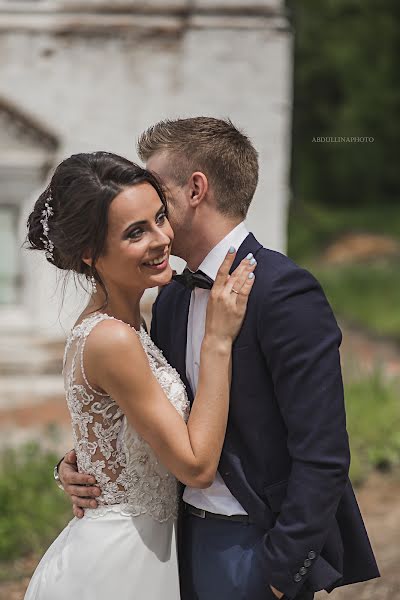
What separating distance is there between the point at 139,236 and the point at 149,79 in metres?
5.85

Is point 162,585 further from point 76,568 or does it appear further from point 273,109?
point 273,109

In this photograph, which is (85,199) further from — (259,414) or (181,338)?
(259,414)

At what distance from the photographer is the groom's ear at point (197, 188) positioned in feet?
8.22

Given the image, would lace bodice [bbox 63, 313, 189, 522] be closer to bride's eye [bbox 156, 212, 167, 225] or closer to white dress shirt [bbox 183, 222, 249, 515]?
white dress shirt [bbox 183, 222, 249, 515]

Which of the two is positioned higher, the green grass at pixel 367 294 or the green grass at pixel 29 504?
the green grass at pixel 367 294

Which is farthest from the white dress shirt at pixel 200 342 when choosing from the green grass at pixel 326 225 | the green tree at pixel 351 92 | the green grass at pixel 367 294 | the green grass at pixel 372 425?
the green tree at pixel 351 92

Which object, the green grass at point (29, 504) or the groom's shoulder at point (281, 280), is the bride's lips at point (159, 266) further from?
the green grass at point (29, 504)

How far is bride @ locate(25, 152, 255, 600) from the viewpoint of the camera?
8.10ft

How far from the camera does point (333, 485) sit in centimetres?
242

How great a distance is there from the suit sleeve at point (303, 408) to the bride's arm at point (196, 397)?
0.10m

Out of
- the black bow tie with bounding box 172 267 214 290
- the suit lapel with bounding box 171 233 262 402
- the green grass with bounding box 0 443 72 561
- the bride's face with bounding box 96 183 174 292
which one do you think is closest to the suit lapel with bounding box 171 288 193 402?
the suit lapel with bounding box 171 233 262 402

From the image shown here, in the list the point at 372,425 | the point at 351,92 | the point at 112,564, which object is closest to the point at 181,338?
the point at 112,564

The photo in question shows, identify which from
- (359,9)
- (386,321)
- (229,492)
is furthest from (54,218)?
(359,9)

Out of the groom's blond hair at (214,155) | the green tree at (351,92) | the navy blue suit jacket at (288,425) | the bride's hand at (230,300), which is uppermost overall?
the green tree at (351,92)
